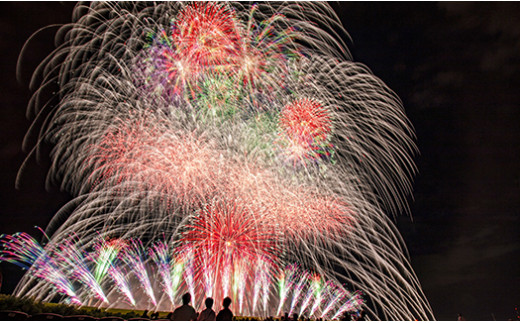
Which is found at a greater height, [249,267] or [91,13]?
[91,13]

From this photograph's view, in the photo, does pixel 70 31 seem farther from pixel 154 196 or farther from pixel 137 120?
pixel 154 196

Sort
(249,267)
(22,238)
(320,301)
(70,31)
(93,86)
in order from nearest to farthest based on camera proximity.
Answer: (70,31)
(93,86)
(22,238)
(249,267)
(320,301)

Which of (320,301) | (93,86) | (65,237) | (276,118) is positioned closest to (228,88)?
(276,118)

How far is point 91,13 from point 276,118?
1201cm

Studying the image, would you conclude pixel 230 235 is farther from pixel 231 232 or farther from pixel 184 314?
pixel 184 314

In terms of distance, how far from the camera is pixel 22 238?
63.2 feet

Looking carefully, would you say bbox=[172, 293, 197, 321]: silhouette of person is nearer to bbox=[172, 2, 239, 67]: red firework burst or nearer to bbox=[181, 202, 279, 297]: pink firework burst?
bbox=[181, 202, 279, 297]: pink firework burst

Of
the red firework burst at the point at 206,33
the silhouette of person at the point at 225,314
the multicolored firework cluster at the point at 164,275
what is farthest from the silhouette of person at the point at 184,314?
the red firework burst at the point at 206,33

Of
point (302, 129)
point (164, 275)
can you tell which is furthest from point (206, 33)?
point (164, 275)

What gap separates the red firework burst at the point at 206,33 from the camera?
1664 cm

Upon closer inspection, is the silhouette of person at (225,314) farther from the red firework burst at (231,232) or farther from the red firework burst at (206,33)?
the red firework burst at (206,33)

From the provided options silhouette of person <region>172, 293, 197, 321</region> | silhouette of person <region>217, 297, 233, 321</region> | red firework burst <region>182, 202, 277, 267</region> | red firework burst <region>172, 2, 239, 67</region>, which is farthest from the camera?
red firework burst <region>182, 202, 277, 267</region>

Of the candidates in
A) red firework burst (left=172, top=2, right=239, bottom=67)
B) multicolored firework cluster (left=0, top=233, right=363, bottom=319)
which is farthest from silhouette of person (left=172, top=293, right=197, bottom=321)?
red firework burst (left=172, top=2, right=239, bottom=67)

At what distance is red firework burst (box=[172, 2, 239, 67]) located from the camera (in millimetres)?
16641
